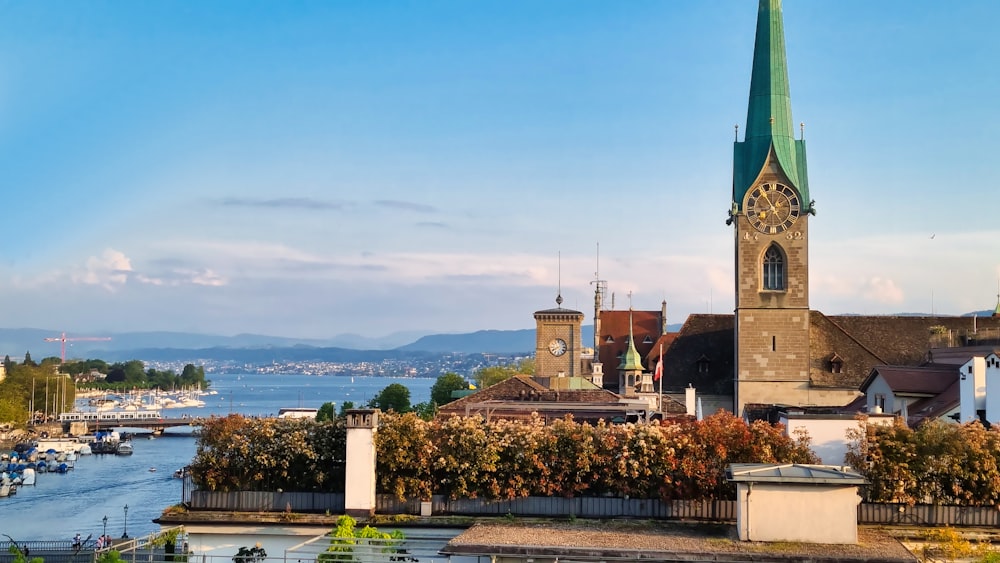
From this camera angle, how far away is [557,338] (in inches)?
4195

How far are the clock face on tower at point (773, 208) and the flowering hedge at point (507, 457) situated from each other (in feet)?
146

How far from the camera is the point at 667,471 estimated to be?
2659 centimetres

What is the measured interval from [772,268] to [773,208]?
354 centimetres

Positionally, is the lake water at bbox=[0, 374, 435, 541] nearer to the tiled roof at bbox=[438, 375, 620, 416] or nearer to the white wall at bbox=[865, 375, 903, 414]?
the tiled roof at bbox=[438, 375, 620, 416]

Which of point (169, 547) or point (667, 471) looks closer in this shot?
point (169, 547)

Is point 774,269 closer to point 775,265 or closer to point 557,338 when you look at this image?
point 775,265

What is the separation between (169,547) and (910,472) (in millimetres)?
15697

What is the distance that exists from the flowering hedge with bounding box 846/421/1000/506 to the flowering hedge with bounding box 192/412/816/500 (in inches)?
56.0

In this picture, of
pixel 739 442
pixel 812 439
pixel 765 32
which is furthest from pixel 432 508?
pixel 765 32

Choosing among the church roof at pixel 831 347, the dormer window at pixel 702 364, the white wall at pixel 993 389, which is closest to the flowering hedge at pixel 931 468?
the white wall at pixel 993 389

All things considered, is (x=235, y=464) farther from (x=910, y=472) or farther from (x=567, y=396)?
(x=567, y=396)

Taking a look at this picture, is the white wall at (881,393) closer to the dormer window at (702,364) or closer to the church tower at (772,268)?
the church tower at (772,268)

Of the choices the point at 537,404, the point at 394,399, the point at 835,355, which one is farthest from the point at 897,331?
the point at 394,399

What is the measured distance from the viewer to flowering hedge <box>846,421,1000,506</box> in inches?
1021
